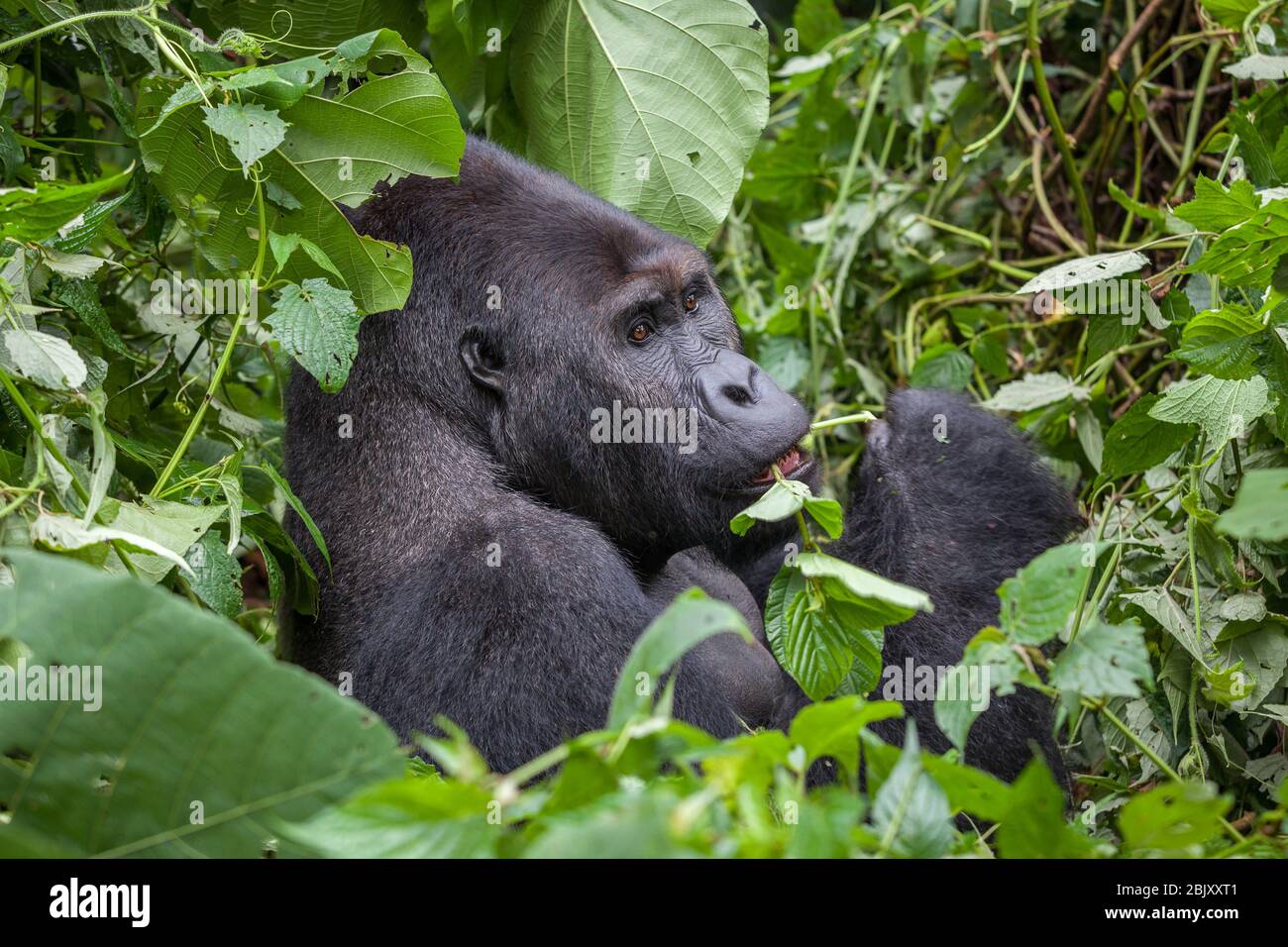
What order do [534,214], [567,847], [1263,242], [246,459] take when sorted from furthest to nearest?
1. [246,459]
2. [534,214]
3. [1263,242]
4. [567,847]

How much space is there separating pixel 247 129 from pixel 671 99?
4.60 ft

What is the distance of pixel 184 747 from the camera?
1542 millimetres

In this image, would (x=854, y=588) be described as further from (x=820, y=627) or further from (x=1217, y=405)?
(x=1217, y=405)

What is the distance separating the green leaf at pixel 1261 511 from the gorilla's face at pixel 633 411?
1.63 metres

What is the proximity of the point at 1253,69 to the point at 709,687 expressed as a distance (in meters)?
2.19

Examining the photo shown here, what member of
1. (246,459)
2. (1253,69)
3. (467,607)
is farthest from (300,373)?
(1253,69)

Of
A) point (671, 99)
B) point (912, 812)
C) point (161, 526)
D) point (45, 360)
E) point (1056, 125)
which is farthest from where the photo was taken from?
point (1056, 125)

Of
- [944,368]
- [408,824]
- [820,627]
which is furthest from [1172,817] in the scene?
[944,368]

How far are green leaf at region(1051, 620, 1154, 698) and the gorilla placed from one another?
3.54 ft

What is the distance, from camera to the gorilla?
289cm

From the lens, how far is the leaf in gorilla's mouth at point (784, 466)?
3086 mm

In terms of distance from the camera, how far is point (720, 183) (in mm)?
3686
